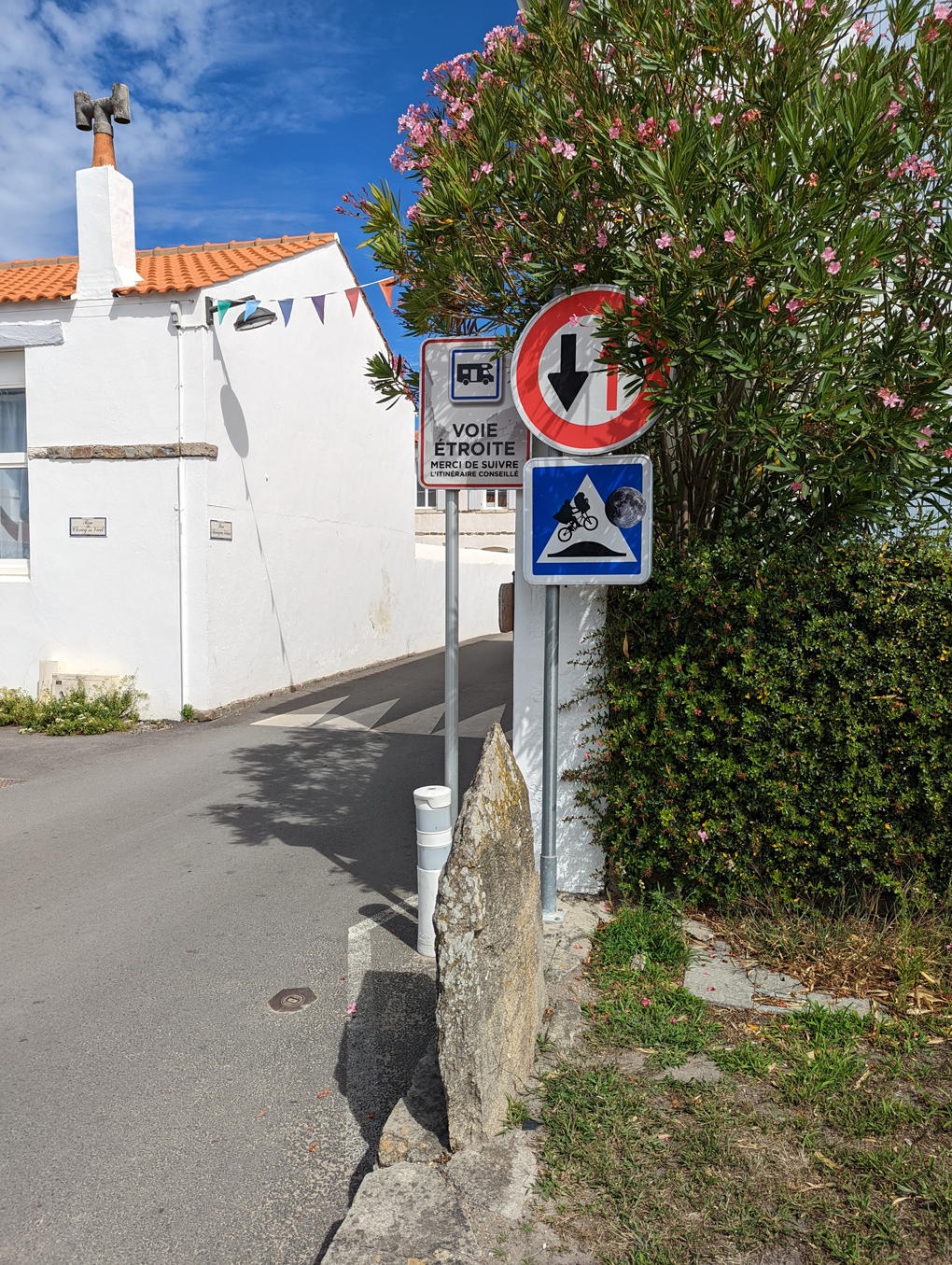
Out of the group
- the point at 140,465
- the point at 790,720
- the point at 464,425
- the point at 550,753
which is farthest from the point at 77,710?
the point at 790,720

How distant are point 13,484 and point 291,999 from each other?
9.65 metres

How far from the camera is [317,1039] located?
3.63 meters

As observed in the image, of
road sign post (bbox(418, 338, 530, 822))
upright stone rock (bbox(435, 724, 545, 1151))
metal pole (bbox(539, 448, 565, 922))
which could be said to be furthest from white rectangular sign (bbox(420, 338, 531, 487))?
upright stone rock (bbox(435, 724, 545, 1151))

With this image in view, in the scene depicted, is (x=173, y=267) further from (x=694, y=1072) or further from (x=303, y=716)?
(x=694, y=1072)

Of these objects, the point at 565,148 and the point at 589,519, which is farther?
the point at 589,519

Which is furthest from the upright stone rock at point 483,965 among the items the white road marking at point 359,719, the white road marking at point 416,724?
the white road marking at point 359,719

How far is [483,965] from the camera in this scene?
277cm

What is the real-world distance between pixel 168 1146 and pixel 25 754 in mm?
7215

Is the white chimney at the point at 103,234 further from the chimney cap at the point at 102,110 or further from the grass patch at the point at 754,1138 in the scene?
the grass patch at the point at 754,1138

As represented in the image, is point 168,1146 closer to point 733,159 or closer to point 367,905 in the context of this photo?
point 367,905

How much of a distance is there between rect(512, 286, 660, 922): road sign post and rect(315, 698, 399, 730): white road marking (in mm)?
6869

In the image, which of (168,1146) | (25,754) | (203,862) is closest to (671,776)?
(168,1146)

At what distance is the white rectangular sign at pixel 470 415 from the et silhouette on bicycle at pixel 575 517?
1.26ft

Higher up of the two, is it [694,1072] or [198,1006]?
A: [694,1072]
